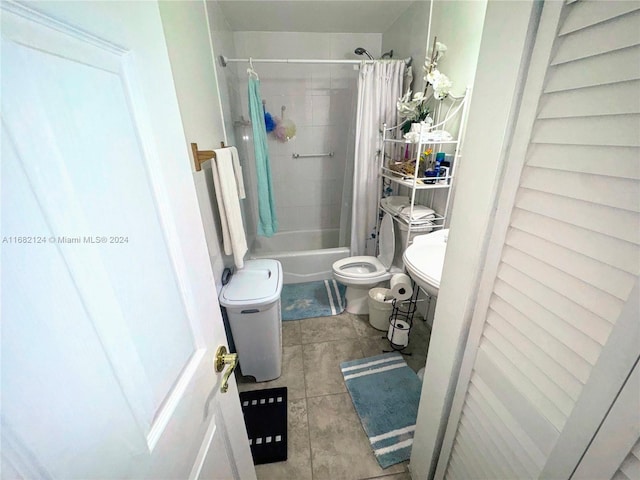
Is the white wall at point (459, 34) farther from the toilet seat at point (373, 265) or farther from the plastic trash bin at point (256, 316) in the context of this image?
the plastic trash bin at point (256, 316)

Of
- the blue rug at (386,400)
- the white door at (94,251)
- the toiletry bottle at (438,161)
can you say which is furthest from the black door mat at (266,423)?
the toiletry bottle at (438,161)

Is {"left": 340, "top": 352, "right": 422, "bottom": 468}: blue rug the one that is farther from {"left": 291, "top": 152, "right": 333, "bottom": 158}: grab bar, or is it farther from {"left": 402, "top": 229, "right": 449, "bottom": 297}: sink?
{"left": 291, "top": 152, "right": 333, "bottom": 158}: grab bar

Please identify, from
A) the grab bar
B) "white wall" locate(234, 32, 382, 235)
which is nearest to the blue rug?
"white wall" locate(234, 32, 382, 235)

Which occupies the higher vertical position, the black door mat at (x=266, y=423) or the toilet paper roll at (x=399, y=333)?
the toilet paper roll at (x=399, y=333)

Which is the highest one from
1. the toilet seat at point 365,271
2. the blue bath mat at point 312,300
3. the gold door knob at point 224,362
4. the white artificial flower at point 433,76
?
the white artificial flower at point 433,76

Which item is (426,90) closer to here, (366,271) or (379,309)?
(366,271)

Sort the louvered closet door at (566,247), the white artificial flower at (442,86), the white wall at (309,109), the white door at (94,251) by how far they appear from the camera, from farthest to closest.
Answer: the white wall at (309,109)
the white artificial flower at (442,86)
the louvered closet door at (566,247)
the white door at (94,251)

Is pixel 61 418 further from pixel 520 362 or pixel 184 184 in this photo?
pixel 520 362

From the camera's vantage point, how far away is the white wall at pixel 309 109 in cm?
251

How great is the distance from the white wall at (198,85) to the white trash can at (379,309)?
1.13 metres

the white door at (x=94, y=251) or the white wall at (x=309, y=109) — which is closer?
the white door at (x=94, y=251)

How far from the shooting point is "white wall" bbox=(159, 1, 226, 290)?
1083 millimetres

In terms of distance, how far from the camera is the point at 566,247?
19.8 inches

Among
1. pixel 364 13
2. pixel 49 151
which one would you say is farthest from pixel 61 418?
pixel 364 13
